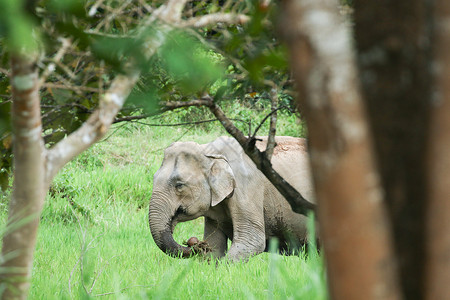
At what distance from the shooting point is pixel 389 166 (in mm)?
1131

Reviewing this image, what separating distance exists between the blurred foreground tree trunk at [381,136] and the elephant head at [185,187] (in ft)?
13.8

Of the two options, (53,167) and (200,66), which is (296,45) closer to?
(200,66)

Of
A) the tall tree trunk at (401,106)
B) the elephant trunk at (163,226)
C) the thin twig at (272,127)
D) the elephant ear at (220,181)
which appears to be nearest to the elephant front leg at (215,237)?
the elephant ear at (220,181)

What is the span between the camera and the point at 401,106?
1.12m

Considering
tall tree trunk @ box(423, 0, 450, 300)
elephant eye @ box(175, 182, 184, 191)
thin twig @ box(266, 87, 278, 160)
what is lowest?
tall tree trunk @ box(423, 0, 450, 300)

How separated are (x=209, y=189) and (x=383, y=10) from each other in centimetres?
445

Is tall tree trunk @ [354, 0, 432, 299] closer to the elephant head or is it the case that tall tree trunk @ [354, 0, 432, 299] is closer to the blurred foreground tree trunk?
the blurred foreground tree trunk

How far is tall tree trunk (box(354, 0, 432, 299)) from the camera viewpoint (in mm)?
1104

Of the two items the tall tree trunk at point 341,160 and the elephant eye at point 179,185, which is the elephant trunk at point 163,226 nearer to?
the elephant eye at point 179,185

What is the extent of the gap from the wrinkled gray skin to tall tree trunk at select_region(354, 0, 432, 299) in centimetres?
402

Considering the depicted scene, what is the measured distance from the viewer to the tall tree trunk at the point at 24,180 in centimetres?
154

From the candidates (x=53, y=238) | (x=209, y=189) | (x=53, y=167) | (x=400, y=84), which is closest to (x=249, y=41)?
(x=53, y=167)

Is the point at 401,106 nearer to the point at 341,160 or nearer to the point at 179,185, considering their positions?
the point at 341,160

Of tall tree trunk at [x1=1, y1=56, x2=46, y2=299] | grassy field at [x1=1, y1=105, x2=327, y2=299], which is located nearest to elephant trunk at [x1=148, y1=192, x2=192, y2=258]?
grassy field at [x1=1, y1=105, x2=327, y2=299]
